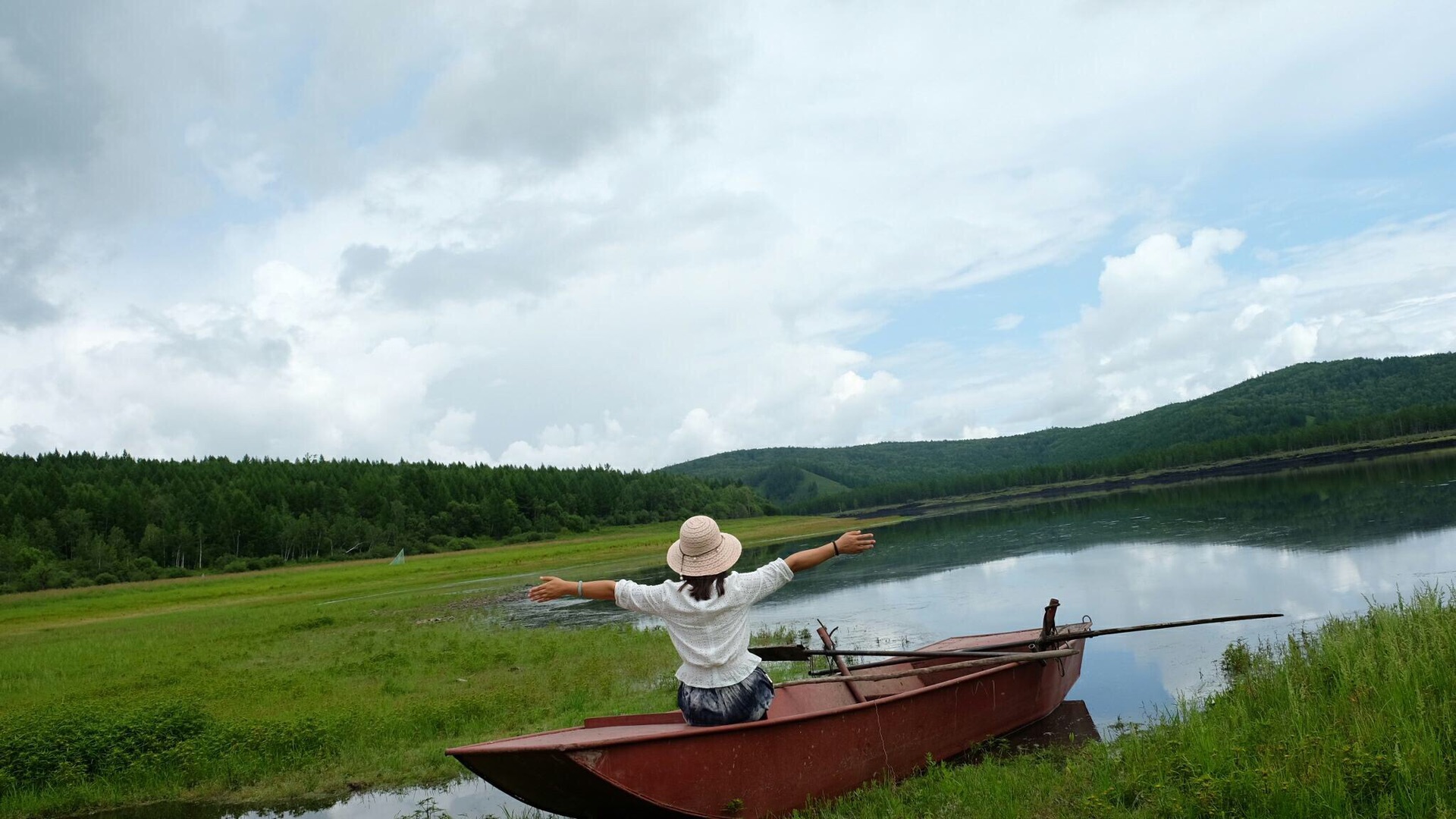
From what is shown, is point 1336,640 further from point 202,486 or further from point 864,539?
point 202,486

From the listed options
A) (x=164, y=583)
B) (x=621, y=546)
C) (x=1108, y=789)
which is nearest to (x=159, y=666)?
(x=1108, y=789)

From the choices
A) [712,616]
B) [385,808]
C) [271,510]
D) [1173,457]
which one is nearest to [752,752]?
[712,616]

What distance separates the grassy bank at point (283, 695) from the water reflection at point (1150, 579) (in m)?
5.85

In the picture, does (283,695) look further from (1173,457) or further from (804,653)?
(1173,457)

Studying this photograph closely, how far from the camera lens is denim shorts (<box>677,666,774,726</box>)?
7.92m

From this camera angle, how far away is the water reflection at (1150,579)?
640 inches

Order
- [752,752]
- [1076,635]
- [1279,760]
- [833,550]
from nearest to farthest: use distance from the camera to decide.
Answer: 1. [1279,760]
2. [833,550]
3. [752,752]
4. [1076,635]

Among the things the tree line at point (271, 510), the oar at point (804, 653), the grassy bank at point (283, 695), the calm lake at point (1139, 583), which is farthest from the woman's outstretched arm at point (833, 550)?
the tree line at point (271, 510)

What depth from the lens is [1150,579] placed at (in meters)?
26.6

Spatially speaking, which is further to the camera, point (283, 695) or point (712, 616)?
point (283, 695)

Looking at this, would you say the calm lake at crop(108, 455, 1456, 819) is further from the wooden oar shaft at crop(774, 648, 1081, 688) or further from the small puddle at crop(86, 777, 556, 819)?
the wooden oar shaft at crop(774, 648, 1081, 688)

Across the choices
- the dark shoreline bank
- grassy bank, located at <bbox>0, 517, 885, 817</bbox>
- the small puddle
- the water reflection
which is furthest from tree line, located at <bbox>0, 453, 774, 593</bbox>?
the small puddle

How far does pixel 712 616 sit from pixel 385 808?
517 cm

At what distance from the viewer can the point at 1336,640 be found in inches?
420
